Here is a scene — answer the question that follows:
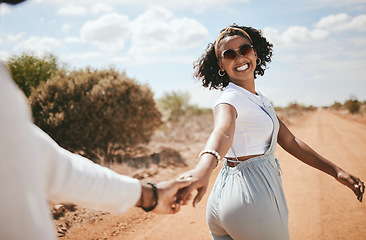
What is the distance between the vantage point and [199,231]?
4.92 metres

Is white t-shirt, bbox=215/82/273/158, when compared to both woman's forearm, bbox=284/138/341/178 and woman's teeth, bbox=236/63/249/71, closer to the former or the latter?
woman's teeth, bbox=236/63/249/71

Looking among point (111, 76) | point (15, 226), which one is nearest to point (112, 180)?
point (15, 226)

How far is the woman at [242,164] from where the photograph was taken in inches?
71.6

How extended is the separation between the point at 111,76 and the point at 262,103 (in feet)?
29.6

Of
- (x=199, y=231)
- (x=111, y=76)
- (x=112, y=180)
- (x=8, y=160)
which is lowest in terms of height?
(x=199, y=231)

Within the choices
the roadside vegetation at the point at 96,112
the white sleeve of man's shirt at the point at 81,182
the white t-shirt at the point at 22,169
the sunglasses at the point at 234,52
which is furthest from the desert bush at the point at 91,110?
the white t-shirt at the point at 22,169

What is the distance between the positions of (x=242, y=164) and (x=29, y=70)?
13.7 metres

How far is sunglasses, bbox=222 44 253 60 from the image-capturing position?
230 cm

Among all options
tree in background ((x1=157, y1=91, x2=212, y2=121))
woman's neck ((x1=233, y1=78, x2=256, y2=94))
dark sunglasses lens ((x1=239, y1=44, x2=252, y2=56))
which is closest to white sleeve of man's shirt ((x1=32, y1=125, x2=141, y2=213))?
woman's neck ((x1=233, y1=78, x2=256, y2=94))

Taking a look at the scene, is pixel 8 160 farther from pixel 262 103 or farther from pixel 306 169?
pixel 306 169

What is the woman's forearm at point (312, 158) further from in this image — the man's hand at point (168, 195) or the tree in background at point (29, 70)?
the tree in background at point (29, 70)

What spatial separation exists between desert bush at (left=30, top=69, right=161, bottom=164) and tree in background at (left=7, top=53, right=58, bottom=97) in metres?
3.29

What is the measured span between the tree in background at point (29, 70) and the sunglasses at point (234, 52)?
12.2 m

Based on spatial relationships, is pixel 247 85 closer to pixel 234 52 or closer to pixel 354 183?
pixel 234 52
